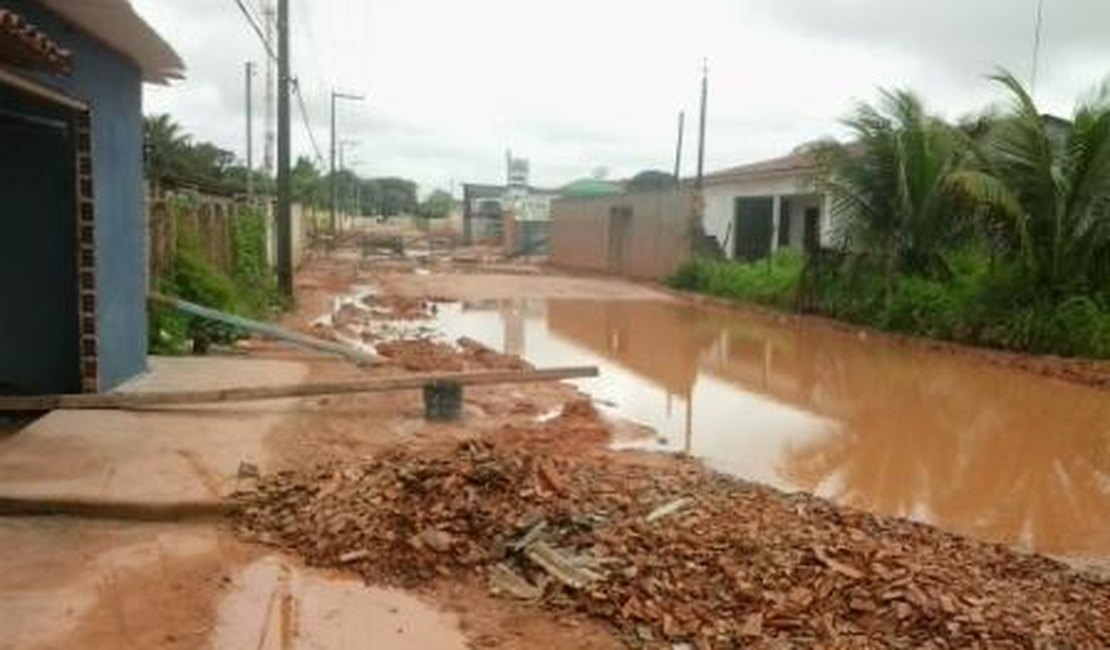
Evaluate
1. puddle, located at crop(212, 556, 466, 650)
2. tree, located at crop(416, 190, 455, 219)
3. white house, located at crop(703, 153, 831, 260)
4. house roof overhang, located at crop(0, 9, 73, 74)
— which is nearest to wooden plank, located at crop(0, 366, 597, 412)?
house roof overhang, located at crop(0, 9, 73, 74)

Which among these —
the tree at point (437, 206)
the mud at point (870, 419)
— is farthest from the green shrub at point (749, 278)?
the tree at point (437, 206)

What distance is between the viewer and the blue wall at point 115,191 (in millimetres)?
8820

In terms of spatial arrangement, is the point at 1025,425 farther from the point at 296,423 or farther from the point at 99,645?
the point at 99,645

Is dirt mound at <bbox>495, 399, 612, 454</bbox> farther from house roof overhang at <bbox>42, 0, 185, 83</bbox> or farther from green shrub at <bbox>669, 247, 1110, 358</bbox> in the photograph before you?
green shrub at <bbox>669, 247, 1110, 358</bbox>

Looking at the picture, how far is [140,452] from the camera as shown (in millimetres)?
7359

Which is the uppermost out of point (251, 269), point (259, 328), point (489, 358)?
point (251, 269)

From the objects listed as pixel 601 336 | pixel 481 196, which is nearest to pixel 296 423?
pixel 601 336

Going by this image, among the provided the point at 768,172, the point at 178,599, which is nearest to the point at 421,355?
the point at 178,599

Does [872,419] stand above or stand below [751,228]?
below

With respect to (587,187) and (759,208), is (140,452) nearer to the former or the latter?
(759,208)

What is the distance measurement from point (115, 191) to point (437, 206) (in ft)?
346

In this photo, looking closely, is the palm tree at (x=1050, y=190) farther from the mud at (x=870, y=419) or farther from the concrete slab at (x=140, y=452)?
the concrete slab at (x=140, y=452)

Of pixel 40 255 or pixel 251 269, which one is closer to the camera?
pixel 40 255

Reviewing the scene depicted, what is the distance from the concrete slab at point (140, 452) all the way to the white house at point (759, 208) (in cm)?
2329
